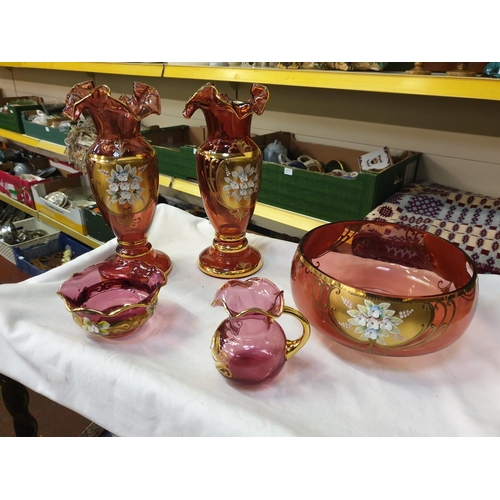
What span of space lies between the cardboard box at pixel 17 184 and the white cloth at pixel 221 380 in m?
1.44

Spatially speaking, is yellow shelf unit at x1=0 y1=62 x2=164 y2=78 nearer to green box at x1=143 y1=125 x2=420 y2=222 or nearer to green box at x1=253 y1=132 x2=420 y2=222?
green box at x1=143 y1=125 x2=420 y2=222

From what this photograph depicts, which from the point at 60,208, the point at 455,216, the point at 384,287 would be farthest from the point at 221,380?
the point at 60,208

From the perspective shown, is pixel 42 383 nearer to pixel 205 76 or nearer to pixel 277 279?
pixel 277 279

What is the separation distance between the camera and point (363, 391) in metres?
0.47

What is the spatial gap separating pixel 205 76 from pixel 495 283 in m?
0.92

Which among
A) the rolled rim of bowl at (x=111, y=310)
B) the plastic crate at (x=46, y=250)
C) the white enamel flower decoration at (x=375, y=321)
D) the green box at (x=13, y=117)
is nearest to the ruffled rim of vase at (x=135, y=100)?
the rolled rim of bowl at (x=111, y=310)

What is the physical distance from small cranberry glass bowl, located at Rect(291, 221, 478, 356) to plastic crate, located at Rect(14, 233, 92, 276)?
135cm

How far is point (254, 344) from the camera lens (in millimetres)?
482

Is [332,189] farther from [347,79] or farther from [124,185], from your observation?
[124,185]

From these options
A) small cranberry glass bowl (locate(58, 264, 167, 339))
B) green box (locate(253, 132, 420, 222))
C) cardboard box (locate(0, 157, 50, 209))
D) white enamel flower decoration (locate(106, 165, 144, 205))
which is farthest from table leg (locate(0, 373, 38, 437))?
cardboard box (locate(0, 157, 50, 209))

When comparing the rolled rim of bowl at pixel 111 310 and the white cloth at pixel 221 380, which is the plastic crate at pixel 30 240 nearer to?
the white cloth at pixel 221 380

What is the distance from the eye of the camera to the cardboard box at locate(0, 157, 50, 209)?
1858 mm

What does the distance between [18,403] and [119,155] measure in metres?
0.45

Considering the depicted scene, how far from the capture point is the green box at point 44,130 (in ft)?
5.67
